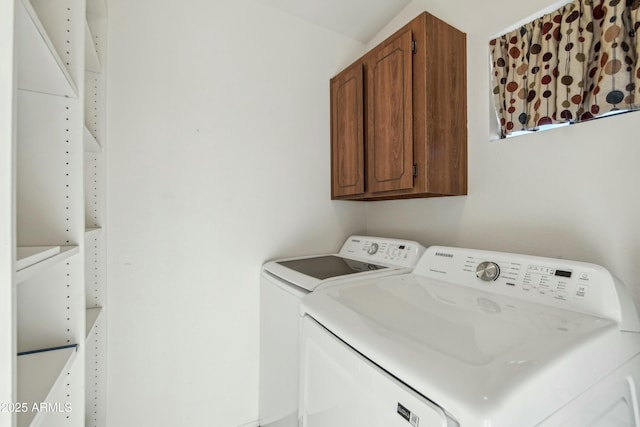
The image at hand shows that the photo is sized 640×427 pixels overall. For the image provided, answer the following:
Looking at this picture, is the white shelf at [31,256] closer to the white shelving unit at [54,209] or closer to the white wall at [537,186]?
the white shelving unit at [54,209]

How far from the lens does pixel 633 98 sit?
92 centimetres

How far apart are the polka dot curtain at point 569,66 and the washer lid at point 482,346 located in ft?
2.55

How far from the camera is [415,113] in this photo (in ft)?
4.39

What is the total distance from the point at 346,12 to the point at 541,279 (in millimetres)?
1883

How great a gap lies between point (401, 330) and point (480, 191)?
99cm

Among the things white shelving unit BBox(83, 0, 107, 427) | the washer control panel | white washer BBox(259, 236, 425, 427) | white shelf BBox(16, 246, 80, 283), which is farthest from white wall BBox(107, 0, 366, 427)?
white shelf BBox(16, 246, 80, 283)

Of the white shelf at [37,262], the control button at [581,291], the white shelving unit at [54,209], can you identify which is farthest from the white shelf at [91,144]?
the control button at [581,291]

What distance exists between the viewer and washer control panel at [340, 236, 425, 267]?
4.76 feet

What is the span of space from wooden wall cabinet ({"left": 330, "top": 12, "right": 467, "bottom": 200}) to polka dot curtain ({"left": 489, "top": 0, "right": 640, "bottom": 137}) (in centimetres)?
20

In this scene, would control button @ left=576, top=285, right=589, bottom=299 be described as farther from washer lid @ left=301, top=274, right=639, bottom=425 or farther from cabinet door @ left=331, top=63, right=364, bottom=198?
cabinet door @ left=331, top=63, right=364, bottom=198

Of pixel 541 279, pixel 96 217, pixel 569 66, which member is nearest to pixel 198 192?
pixel 96 217

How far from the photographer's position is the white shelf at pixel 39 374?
634 mm

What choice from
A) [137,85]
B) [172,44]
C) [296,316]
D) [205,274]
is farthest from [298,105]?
[296,316]

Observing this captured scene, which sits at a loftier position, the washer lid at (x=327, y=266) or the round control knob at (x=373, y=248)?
the round control knob at (x=373, y=248)
